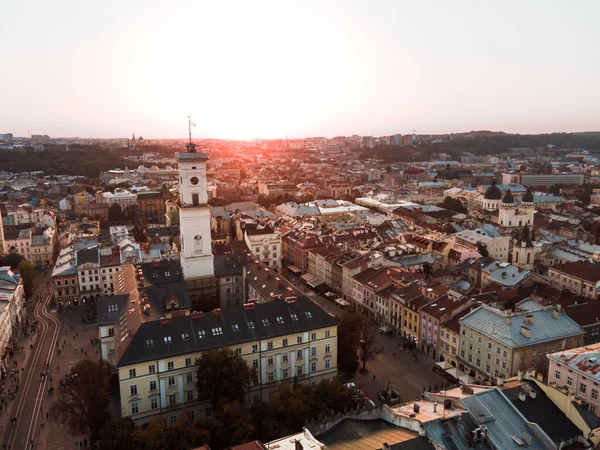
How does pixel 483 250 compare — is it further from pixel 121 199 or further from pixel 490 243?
pixel 121 199

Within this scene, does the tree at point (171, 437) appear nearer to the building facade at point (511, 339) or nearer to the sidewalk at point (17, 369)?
the sidewalk at point (17, 369)

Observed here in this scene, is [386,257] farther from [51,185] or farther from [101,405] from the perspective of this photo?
[51,185]

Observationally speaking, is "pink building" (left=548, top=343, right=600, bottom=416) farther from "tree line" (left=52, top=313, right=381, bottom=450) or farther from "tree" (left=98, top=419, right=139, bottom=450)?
"tree" (left=98, top=419, right=139, bottom=450)

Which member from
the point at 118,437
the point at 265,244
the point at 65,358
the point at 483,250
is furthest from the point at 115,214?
the point at 118,437

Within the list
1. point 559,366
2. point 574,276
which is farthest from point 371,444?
point 574,276

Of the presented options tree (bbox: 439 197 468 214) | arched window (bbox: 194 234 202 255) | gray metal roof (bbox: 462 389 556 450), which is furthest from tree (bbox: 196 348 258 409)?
tree (bbox: 439 197 468 214)

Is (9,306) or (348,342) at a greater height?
(9,306)

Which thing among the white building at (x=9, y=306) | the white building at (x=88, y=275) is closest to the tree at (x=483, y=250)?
the white building at (x=88, y=275)
